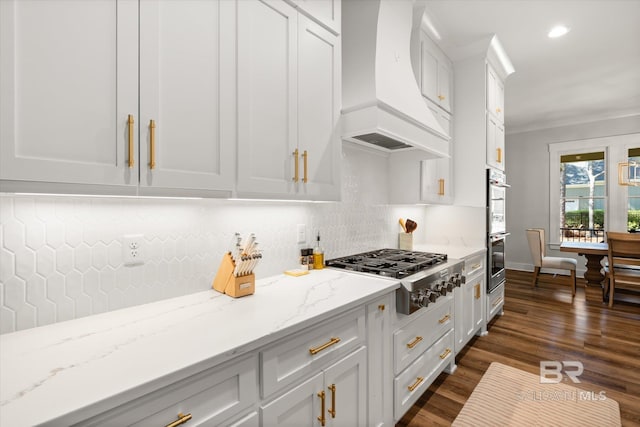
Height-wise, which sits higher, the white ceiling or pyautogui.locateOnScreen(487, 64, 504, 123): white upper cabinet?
the white ceiling

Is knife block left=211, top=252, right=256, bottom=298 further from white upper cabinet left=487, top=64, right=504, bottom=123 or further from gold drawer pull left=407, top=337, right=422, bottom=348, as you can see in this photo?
white upper cabinet left=487, top=64, right=504, bottom=123

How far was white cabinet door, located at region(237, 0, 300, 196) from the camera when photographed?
1293 millimetres

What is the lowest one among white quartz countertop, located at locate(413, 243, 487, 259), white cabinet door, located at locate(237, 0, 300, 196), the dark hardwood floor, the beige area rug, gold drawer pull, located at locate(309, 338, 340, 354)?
the beige area rug

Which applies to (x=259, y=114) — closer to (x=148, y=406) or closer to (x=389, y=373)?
(x=148, y=406)

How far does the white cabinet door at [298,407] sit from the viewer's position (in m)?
1.05

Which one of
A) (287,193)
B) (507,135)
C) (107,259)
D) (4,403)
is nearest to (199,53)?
(287,193)

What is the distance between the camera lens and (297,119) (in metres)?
1.53

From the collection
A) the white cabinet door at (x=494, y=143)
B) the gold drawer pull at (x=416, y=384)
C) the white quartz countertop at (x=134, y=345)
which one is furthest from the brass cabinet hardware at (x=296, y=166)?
the white cabinet door at (x=494, y=143)

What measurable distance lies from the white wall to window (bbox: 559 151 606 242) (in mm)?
282

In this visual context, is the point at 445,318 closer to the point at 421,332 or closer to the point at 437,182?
the point at 421,332

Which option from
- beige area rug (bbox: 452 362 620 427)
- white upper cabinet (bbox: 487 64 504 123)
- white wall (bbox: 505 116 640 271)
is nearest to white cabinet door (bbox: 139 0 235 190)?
beige area rug (bbox: 452 362 620 427)

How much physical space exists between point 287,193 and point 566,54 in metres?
3.63

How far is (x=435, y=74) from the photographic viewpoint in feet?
9.55

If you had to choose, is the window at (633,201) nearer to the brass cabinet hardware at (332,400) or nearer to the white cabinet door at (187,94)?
the brass cabinet hardware at (332,400)
